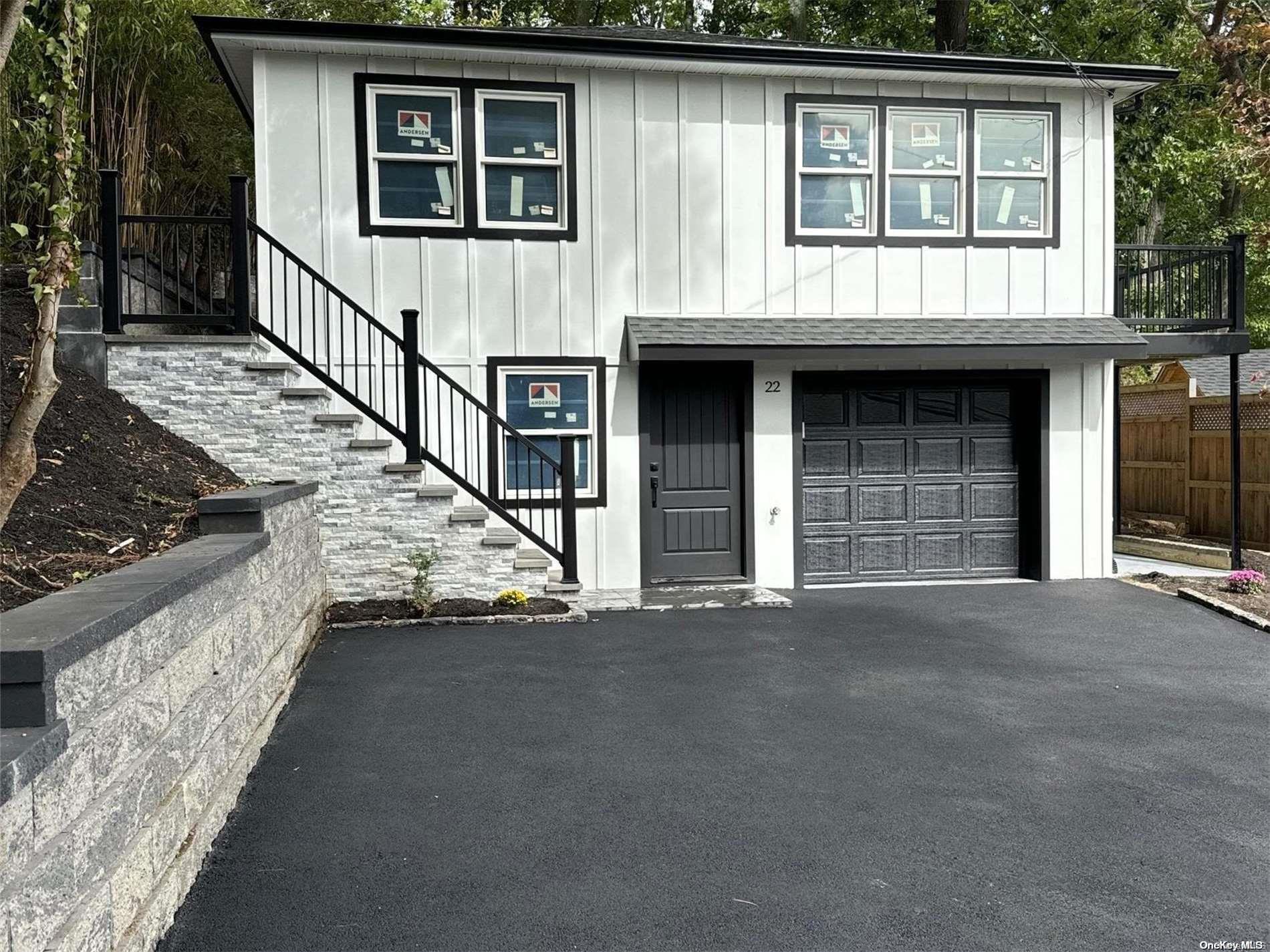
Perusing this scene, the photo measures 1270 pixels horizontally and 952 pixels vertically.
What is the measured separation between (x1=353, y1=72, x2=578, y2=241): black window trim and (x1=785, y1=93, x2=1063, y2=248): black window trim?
200 cm

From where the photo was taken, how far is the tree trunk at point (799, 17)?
17656 millimetres

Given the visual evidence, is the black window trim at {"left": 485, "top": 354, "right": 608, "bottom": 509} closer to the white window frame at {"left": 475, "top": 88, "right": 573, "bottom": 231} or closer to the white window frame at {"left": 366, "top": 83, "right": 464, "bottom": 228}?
the white window frame at {"left": 475, "top": 88, "right": 573, "bottom": 231}

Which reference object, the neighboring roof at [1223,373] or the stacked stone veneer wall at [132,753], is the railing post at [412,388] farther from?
the neighboring roof at [1223,373]

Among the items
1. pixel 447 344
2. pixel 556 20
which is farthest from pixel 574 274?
pixel 556 20

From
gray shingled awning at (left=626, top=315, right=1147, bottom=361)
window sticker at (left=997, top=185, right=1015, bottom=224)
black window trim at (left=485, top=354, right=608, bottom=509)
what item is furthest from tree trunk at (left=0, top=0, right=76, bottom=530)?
window sticker at (left=997, top=185, right=1015, bottom=224)

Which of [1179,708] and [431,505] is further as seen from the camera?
[431,505]

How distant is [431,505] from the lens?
7391mm

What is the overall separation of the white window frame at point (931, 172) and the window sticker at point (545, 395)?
11.4ft

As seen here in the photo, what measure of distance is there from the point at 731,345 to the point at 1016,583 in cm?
368

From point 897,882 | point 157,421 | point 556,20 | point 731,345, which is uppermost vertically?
point 556,20

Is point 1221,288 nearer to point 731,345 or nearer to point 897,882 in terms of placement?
point 731,345

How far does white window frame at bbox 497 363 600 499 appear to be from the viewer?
8.52m

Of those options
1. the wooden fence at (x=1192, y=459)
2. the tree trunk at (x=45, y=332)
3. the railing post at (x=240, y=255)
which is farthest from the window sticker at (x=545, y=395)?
the wooden fence at (x=1192, y=459)

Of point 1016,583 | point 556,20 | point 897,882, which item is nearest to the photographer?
point 897,882
